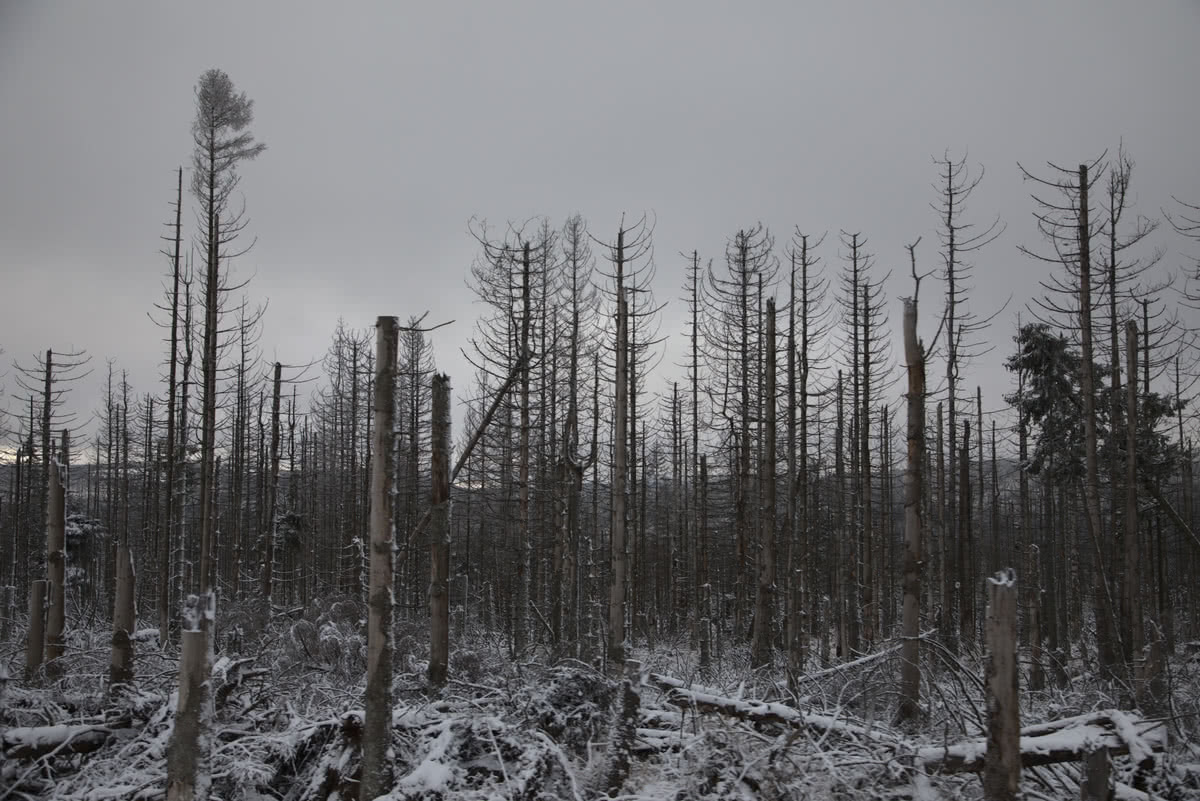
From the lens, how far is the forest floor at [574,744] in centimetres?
449

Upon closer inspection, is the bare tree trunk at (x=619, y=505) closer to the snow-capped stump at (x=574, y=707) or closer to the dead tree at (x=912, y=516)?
the snow-capped stump at (x=574, y=707)

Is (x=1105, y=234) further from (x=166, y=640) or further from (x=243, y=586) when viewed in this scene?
(x=243, y=586)

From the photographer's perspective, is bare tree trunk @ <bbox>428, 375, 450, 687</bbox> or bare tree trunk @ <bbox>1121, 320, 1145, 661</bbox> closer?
bare tree trunk @ <bbox>428, 375, 450, 687</bbox>

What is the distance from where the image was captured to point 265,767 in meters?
5.12

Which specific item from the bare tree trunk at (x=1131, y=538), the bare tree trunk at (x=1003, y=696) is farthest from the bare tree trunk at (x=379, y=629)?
the bare tree trunk at (x=1131, y=538)

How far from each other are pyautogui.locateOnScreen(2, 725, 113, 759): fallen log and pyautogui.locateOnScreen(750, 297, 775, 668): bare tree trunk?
8847 millimetres

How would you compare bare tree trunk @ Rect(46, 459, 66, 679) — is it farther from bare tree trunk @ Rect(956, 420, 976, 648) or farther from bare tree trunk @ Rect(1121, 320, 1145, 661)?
bare tree trunk @ Rect(956, 420, 976, 648)

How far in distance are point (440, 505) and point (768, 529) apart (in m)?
6.64

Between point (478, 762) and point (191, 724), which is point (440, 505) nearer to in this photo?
point (478, 762)

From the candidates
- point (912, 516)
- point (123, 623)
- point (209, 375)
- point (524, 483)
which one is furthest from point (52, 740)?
point (524, 483)

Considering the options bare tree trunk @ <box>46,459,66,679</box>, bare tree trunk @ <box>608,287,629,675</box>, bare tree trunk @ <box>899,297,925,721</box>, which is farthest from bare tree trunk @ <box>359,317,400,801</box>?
bare tree trunk @ <box>608,287,629,675</box>

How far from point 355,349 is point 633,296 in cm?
1446

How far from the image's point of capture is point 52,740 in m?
5.02

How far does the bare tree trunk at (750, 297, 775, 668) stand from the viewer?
35.7 ft
